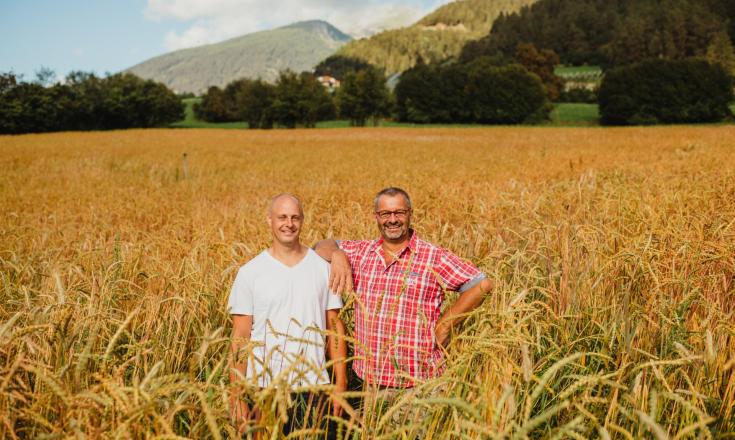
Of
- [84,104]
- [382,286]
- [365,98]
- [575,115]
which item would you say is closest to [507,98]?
[575,115]

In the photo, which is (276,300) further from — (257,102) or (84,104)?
(257,102)

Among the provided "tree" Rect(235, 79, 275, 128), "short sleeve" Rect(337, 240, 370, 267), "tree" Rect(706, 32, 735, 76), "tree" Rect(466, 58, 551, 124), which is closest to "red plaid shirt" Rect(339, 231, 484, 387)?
"short sleeve" Rect(337, 240, 370, 267)

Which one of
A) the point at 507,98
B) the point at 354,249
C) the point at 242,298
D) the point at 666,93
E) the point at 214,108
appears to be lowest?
the point at 242,298

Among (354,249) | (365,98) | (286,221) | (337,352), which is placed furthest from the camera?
Answer: (365,98)

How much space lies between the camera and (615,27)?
5728 inches

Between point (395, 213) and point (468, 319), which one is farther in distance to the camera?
point (395, 213)

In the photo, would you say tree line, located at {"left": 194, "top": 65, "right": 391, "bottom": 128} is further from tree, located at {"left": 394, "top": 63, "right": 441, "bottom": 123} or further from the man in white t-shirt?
the man in white t-shirt

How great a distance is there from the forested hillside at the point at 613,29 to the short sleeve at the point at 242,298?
127139 millimetres

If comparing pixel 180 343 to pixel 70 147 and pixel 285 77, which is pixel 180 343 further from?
pixel 285 77

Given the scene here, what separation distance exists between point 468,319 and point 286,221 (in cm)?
119

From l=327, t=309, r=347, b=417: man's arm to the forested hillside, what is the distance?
126840 mm

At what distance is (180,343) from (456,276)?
1655 millimetres

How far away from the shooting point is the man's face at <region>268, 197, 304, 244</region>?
9.20 feet

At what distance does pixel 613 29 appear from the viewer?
147500mm
